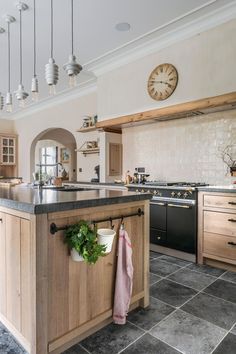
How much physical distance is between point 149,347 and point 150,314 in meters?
0.38

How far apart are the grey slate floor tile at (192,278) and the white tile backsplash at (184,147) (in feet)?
4.42

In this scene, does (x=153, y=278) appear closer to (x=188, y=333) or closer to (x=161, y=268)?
(x=161, y=268)

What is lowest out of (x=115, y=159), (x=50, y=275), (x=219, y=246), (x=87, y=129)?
(x=219, y=246)

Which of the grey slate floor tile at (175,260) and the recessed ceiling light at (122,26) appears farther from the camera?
the recessed ceiling light at (122,26)

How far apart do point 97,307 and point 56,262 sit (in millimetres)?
514

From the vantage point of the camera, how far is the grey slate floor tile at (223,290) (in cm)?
231

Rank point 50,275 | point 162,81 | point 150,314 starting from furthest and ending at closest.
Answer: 1. point 162,81
2. point 150,314
3. point 50,275

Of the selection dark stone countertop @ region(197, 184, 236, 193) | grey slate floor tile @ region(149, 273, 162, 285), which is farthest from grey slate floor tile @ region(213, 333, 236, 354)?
dark stone countertop @ region(197, 184, 236, 193)

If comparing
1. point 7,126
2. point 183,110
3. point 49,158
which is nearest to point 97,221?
point 183,110

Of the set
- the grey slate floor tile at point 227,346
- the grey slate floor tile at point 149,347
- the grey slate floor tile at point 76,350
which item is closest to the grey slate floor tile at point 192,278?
the grey slate floor tile at point 227,346

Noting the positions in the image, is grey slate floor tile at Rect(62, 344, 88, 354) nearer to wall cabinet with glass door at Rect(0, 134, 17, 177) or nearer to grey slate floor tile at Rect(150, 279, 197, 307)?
grey slate floor tile at Rect(150, 279, 197, 307)

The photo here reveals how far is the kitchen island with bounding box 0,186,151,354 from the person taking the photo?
4.69ft

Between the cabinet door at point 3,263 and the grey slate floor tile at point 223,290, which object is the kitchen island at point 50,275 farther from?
the grey slate floor tile at point 223,290

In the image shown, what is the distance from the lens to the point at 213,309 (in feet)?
6.85
